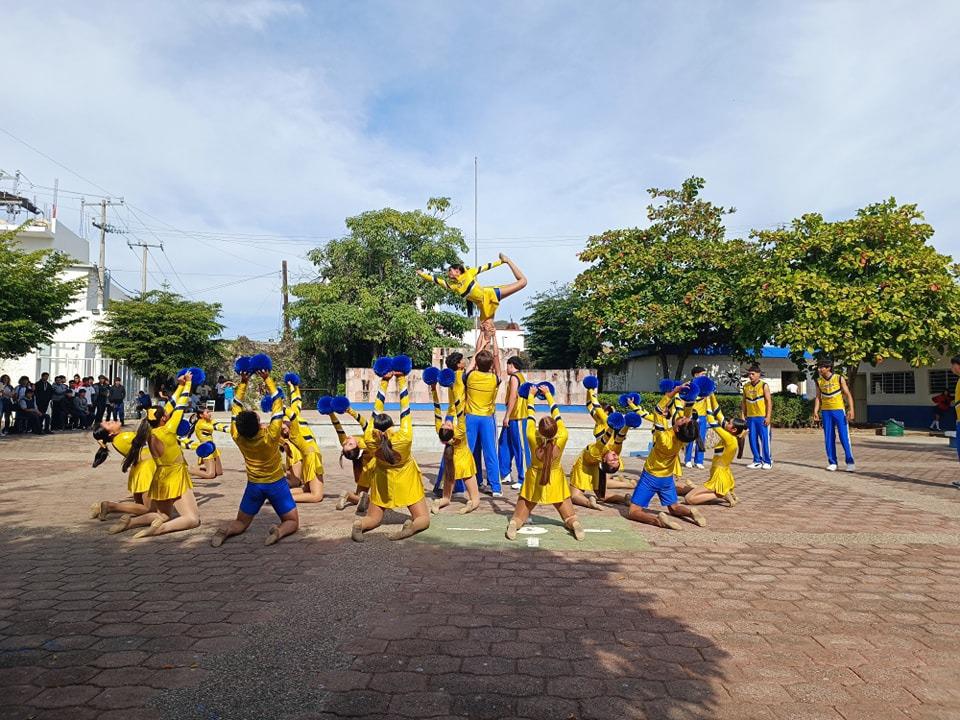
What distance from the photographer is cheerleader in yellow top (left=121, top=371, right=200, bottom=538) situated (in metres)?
5.74

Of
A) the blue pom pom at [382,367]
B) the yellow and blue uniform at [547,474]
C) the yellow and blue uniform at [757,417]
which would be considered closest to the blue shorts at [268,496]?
the blue pom pom at [382,367]

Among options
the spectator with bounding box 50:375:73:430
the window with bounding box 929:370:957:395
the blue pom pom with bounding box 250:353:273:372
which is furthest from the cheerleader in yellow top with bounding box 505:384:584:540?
the window with bounding box 929:370:957:395

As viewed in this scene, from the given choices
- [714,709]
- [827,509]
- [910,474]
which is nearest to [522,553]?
[714,709]

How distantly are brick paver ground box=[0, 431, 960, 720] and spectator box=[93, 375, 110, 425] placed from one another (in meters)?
14.1

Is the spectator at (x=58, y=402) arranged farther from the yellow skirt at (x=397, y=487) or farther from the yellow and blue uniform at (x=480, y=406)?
the yellow skirt at (x=397, y=487)

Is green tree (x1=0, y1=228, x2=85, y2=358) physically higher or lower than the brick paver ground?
higher

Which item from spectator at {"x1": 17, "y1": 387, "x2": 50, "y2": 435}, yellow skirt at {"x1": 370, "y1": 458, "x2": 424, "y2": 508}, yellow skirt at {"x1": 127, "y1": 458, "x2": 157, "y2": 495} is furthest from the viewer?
spectator at {"x1": 17, "y1": 387, "x2": 50, "y2": 435}

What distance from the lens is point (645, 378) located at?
3466 centimetres

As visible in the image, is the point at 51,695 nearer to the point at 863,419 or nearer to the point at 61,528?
the point at 61,528

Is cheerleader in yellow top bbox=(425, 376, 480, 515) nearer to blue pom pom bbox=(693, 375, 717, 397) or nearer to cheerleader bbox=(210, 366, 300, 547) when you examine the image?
cheerleader bbox=(210, 366, 300, 547)

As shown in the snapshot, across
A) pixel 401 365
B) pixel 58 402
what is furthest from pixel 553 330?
pixel 401 365

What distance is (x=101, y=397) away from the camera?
62.2 ft

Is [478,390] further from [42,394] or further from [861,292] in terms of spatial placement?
[861,292]

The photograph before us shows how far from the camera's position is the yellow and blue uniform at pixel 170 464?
5.79 metres
